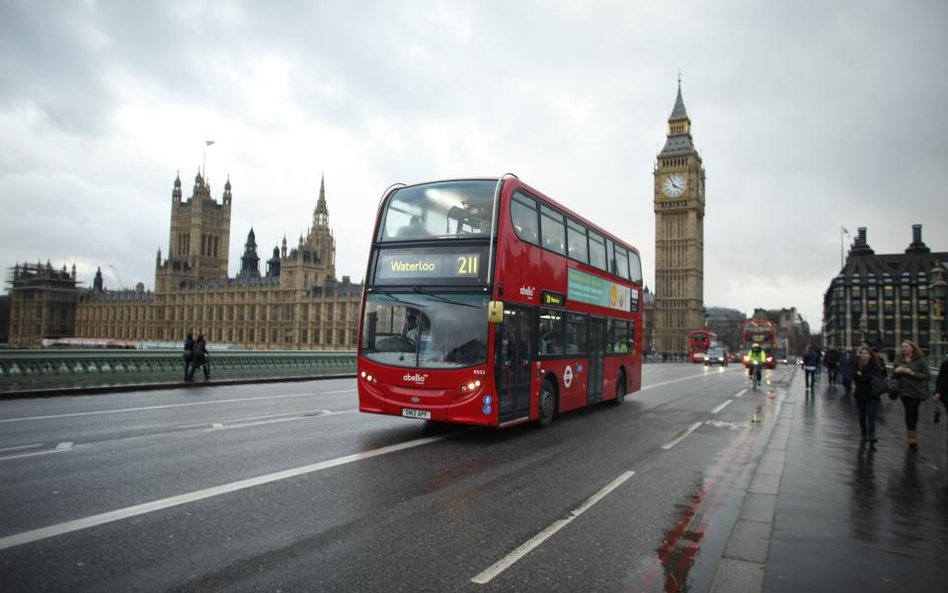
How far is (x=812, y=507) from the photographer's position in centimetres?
614

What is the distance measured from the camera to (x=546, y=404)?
11.6 m

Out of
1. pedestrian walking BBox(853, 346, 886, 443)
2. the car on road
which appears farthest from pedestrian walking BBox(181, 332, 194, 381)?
A: the car on road

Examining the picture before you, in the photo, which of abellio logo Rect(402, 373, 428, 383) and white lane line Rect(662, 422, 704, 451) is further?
white lane line Rect(662, 422, 704, 451)

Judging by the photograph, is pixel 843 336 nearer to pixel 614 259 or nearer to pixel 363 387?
pixel 614 259

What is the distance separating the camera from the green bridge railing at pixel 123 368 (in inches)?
640

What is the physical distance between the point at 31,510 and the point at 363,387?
510 cm

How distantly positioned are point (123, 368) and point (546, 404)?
14.8 m

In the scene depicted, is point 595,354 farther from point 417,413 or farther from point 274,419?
point 274,419

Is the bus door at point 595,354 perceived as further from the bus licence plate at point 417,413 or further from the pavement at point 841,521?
the bus licence plate at point 417,413

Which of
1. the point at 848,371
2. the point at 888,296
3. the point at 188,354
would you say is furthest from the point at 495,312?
the point at 888,296

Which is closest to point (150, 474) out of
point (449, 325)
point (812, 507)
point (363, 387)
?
point (363, 387)

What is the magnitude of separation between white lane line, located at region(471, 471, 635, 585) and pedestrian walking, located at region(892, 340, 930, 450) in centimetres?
573

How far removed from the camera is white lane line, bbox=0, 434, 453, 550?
479 centimetres

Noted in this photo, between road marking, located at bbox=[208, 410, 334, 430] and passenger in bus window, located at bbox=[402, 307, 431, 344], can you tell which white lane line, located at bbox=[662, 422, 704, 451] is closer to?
passenger in bus window, located at bbox=[402, 307, 431, 344]
